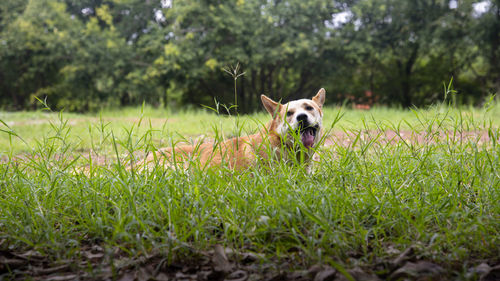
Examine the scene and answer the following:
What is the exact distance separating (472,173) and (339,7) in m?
13.9

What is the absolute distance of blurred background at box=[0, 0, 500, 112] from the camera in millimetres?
13641

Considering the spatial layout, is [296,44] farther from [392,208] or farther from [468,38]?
[392,208]

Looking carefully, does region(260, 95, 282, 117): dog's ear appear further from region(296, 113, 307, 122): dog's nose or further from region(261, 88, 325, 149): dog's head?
region(296, 113, 307, 122): dog's nose

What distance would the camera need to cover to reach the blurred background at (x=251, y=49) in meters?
13.6

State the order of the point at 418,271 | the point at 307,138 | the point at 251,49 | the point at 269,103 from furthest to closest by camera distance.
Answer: the point at 251,49, the point at 269,103, the point at 307,138, the point at 418,271

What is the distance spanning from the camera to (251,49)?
542 inches

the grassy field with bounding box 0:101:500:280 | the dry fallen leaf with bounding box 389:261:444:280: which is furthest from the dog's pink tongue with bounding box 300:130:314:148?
the dry fallen leaf with bounding box 389:261:444:280

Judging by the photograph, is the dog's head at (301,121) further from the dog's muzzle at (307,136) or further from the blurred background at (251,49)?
the blurred background at (251,49)

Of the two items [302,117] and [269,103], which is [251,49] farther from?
[302,117]

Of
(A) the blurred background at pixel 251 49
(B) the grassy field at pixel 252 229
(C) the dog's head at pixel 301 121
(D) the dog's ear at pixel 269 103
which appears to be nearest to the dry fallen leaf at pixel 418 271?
(B) the grassy field at pixel 252 229

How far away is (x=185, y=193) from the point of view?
2143 mm

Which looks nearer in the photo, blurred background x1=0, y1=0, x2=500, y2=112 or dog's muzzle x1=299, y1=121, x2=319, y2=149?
dog's muzzle x1=299, y1=121, x2=319, y2=149

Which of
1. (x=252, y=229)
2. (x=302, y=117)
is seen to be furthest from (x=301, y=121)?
(x=252, y=229)

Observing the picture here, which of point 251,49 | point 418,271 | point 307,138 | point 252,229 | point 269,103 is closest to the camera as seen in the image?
point 418,271
